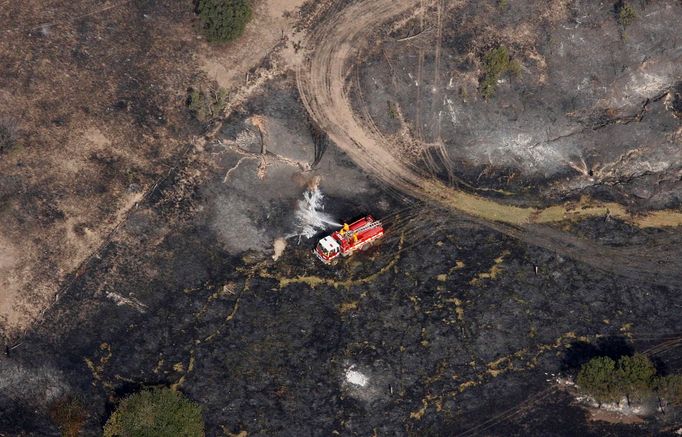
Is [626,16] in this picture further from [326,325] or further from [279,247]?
[326,325]

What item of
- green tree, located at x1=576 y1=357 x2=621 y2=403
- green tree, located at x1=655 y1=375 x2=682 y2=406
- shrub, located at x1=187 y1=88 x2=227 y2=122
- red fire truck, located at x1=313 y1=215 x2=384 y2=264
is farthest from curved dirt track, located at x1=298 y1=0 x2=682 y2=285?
green tree, located at x1=576 y1=357 x2=621 y2=403

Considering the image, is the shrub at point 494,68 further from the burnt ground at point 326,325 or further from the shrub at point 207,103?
the shrub at point 207,103

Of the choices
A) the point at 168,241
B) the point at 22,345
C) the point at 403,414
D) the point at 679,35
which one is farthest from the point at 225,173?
the point at 679,35

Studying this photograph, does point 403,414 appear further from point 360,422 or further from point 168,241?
point 168,241

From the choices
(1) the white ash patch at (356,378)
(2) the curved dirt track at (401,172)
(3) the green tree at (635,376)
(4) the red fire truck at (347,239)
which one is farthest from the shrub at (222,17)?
(3) the green tree at (635,376)

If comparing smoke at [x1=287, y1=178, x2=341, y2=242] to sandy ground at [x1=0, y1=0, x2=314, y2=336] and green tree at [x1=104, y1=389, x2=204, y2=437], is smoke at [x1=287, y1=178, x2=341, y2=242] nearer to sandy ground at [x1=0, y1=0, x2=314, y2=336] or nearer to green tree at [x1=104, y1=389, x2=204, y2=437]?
sandy ground at [x1=0, y1=0, x2=314, y2=336]
